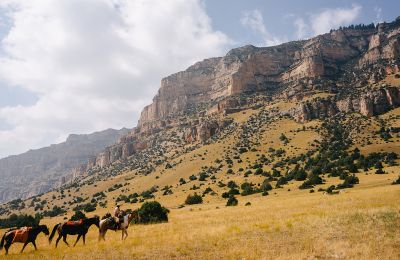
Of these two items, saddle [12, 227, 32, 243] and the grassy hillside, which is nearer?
the grassy hillside

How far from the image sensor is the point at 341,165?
84375mm

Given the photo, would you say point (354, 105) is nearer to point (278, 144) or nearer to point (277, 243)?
point (278, 144)

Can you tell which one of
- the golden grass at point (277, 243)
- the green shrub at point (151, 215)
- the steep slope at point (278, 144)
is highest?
the steep slope at point (278, 144)

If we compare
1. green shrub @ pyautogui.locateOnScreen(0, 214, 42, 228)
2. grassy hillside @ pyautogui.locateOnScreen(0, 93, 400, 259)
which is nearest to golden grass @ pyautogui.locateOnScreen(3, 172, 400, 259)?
grassy hillside @ pyautogui.locateOnScreen(0, 93, 400, 259)

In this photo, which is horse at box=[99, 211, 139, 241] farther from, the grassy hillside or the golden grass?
the golden grass

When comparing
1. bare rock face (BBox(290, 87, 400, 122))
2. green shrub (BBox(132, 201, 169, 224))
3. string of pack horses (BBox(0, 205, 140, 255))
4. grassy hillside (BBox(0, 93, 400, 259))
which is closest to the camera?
grassy hillside (BBox(0, 93, 400, 259))

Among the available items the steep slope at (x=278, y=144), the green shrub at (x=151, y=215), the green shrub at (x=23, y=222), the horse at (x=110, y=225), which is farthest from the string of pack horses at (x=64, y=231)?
the steep slope at (x=278, y=144)

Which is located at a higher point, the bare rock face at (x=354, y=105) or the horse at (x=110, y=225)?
the bare rock face at (x=354, y=105)

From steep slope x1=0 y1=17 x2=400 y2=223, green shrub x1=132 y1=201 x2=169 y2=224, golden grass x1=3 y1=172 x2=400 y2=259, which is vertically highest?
steep slope x1=0 y1=17 x2=400 y2=223

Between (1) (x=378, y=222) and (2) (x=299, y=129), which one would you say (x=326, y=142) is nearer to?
(2) (x=299, y=129)

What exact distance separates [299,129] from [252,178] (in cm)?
5013

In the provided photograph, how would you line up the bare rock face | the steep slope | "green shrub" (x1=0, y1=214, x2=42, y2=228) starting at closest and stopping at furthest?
"green shrub" (x1=0, y1=214, x2=42, y2=228), the steep slope, the bare rock face

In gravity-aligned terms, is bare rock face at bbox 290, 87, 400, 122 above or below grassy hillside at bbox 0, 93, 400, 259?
above

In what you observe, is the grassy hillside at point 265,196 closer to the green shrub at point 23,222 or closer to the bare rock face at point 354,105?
the green shrub at point 23,222
